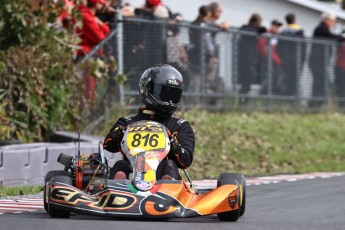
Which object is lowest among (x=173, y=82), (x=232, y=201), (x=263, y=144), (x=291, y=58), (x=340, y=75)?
(x=263, y=144)

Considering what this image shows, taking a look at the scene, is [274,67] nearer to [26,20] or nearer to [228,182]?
[26,20]

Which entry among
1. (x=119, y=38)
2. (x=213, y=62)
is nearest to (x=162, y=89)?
(x=119, y=38)

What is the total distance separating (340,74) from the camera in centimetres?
2452

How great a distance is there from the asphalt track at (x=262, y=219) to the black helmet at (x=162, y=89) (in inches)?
44.9

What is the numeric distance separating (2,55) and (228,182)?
251 inches

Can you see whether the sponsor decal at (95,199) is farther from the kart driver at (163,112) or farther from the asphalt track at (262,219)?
the kart driver at (163,112)

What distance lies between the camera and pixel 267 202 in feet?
38.3

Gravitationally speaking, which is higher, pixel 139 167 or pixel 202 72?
pixel 139 167

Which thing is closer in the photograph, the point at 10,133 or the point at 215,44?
the point at 10,133

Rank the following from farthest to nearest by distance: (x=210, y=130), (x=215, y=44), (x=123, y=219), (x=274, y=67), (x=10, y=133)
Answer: (x=274, y=67) → (x=215, y=44) → (x=210, y=130) → (x=10, y=133) → (x=123, y=219)

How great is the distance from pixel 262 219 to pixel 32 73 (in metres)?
6.52

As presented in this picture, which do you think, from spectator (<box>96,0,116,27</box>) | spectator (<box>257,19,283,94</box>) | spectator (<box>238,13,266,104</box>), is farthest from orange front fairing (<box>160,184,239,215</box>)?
spectator (<box>257,19,283,94</box>)

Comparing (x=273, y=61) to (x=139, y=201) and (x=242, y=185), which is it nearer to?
(x=242, y=185)

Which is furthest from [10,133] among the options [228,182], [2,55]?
[228,182]
